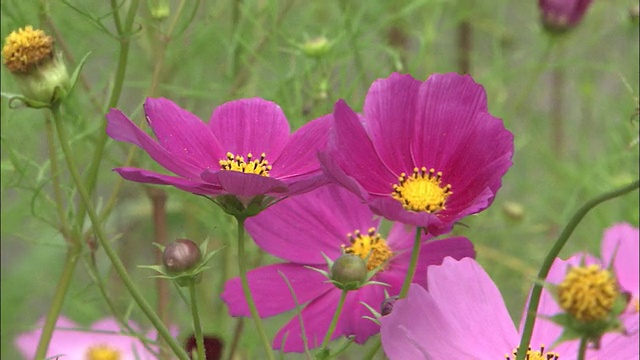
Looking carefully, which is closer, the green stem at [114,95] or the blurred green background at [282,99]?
the green stem at [114,95]

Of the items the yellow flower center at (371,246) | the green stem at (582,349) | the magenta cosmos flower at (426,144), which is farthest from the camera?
the yellow flower center at (371,246)

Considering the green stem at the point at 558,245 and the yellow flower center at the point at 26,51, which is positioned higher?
the yellow flower center at the point at 26,51

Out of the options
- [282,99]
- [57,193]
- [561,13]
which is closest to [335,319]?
[57,193]

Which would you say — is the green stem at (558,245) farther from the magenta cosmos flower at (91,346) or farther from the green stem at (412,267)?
the magenta cosmos flower at (91,346)

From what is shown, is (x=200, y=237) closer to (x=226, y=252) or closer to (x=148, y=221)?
(x=226, y=252)

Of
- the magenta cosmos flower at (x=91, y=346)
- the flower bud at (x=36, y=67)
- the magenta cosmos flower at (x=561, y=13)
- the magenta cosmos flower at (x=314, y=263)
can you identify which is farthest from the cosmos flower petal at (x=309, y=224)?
the magenta cosmos flower at (x=561, y=13)

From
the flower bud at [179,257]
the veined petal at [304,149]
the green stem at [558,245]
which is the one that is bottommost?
the green stem at [558,245]

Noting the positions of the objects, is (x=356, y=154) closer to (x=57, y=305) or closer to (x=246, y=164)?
(x=246, y=164)

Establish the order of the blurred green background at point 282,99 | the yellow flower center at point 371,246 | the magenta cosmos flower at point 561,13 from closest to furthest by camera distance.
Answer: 1. the yellow flower center at point 371,246
2. the blurred green background at point 282,99
3. the magenta cosmos flower at point 561,13
